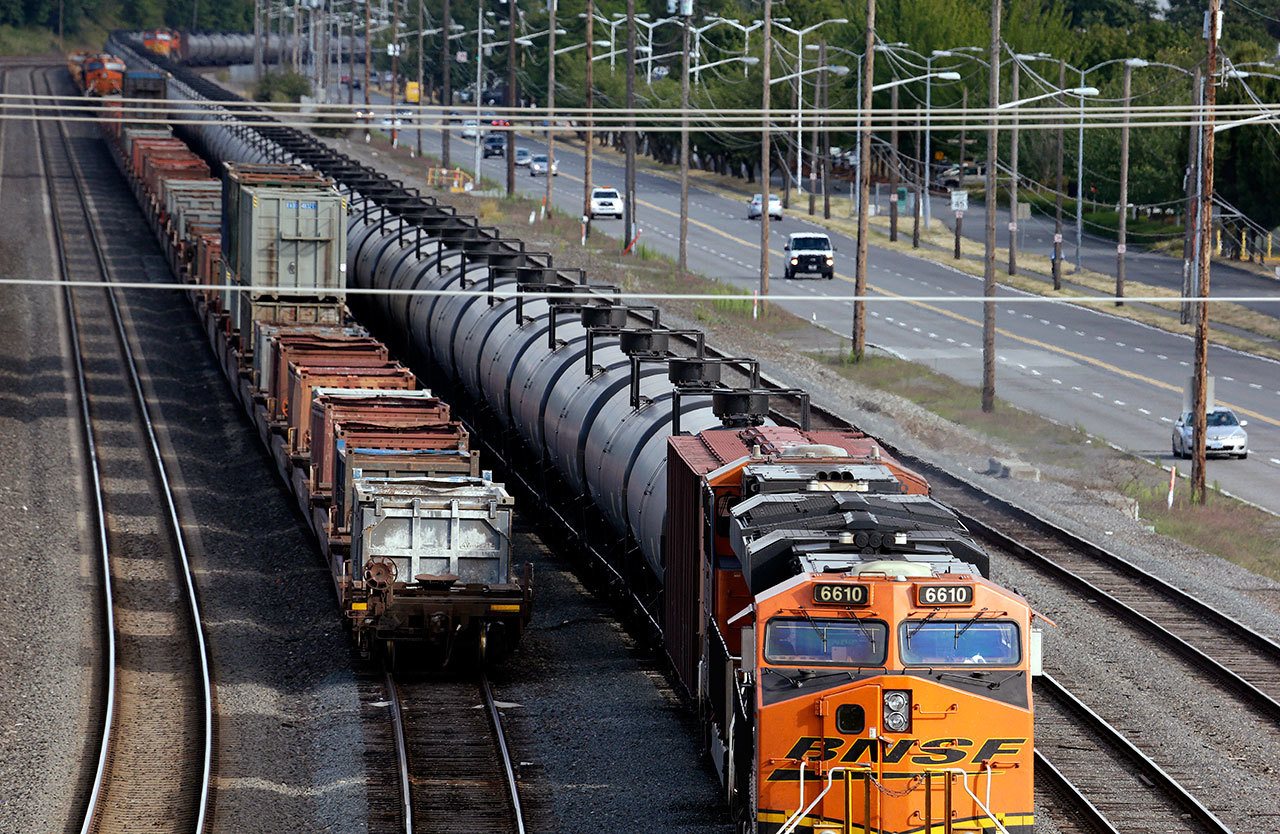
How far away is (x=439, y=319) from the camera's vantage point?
40531 mm

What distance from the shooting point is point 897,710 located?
1605 centimetres

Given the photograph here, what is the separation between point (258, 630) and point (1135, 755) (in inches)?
510

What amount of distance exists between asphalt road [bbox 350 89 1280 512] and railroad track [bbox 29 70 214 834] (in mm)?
16321

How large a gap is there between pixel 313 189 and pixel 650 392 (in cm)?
1951

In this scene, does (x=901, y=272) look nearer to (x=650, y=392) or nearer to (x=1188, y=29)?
(x=650, y=392)

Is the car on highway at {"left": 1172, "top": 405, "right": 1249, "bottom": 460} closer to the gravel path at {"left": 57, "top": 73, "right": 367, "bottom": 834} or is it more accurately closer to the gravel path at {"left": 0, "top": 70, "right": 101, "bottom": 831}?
the gravel path at {"left": 57, "top": 73, "right": 367, "bottom": 834}

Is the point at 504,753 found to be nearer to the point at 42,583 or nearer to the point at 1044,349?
the point at 42,583

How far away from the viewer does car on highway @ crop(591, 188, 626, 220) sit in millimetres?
98375

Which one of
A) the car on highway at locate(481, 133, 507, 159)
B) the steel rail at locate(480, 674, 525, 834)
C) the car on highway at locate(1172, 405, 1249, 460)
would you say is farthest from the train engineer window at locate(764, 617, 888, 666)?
the car on highway at locate(481, 133, 507, 159)

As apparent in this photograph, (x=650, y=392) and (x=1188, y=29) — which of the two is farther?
(x=1188, y=29)

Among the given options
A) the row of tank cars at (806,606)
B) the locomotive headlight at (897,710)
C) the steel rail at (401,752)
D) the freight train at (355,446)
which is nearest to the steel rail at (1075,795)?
the row of tank cars at (806,606)

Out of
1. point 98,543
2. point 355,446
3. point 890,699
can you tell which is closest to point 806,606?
point 890,699

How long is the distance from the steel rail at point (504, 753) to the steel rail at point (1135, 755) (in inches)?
291

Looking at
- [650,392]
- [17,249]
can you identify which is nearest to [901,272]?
[17,249]
